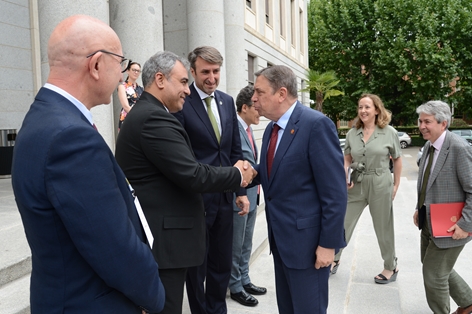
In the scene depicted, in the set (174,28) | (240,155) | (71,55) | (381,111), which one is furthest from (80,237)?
(174,28)

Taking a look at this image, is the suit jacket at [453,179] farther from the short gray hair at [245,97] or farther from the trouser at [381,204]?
the short gray hair at [245,97]

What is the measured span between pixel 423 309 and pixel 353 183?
152 centimetres

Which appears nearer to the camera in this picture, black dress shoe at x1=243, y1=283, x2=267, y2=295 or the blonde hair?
black dress shoe at x1=243, y1=283, x2=267, y2=295

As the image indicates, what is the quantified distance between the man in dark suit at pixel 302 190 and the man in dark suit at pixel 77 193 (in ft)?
4.15

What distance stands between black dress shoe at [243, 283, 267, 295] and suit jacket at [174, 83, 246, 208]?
144 cm

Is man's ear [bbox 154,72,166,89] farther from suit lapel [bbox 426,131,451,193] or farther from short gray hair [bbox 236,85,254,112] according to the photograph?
suit lapel [bbox 426,131,451,193]

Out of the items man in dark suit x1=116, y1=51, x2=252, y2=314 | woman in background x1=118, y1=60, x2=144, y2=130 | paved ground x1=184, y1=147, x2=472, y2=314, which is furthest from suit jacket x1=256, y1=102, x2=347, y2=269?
woman in background x1=118, y1=60, x2=144, y2=130

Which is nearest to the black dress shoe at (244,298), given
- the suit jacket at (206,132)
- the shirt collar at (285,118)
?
the suit jacket at (206,132)

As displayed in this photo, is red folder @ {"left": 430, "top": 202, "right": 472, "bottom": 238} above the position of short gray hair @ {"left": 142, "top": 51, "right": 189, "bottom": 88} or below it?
below

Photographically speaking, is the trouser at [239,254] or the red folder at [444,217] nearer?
the red folder at [444,217]

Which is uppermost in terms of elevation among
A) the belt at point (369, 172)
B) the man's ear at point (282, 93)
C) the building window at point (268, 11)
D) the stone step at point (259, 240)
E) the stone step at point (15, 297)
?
the building window at point (268, 11)

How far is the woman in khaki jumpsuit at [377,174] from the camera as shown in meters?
4.64

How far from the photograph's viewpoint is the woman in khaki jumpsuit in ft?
15.2

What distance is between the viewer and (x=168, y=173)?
2189 mm
